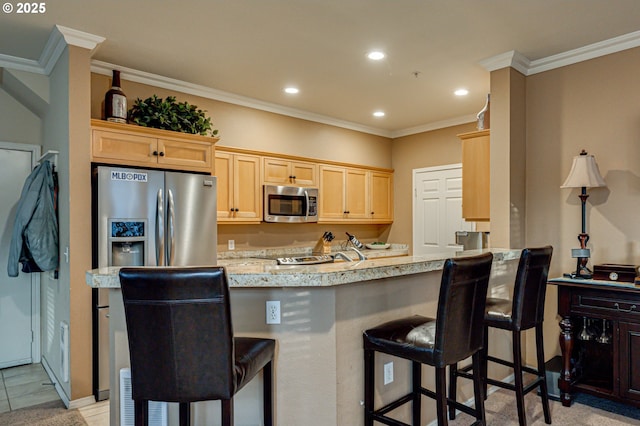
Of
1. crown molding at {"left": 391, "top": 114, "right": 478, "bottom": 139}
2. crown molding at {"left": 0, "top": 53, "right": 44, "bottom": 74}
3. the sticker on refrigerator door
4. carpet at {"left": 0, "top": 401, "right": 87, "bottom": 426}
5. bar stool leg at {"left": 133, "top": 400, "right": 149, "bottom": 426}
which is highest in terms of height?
crown molding at {"left": 0, "top": 53, "right": 44, "bottom": 74}

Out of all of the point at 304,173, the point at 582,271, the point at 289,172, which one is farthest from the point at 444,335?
the point at 304,173

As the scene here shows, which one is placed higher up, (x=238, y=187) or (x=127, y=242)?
(x=238, y=187)

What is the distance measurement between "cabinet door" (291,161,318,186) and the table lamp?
2.91 m

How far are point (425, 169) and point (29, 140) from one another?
15.4 ft

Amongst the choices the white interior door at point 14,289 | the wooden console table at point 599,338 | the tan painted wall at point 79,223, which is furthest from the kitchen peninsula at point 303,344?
the white interior door at point 14,289

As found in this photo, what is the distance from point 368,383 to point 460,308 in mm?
613

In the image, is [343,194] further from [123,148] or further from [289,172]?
[123,148]

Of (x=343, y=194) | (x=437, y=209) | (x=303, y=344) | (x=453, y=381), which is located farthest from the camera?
(x=437, y=209)

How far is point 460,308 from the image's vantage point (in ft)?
5.92

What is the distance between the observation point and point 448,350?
176 centimetres

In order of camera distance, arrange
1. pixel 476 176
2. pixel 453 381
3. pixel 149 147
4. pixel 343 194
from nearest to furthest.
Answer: pixel 453 381 < pixel 149 147 < pixel 476 176 < pixel 343 194

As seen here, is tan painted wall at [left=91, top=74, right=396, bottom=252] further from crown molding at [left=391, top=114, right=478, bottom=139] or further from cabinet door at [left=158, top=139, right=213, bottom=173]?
cabinet door at [left=158, top=139, right=213, bottom=173]

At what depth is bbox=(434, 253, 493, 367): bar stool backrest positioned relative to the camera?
1.74 m

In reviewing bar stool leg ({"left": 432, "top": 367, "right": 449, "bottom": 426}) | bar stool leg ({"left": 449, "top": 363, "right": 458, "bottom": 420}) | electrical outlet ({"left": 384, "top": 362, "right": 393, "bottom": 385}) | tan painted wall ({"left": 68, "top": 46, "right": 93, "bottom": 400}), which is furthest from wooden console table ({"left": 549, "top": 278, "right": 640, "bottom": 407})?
tan painted wall ({"left": 68, "top": 46, "right": 93, "bottom": 400})
